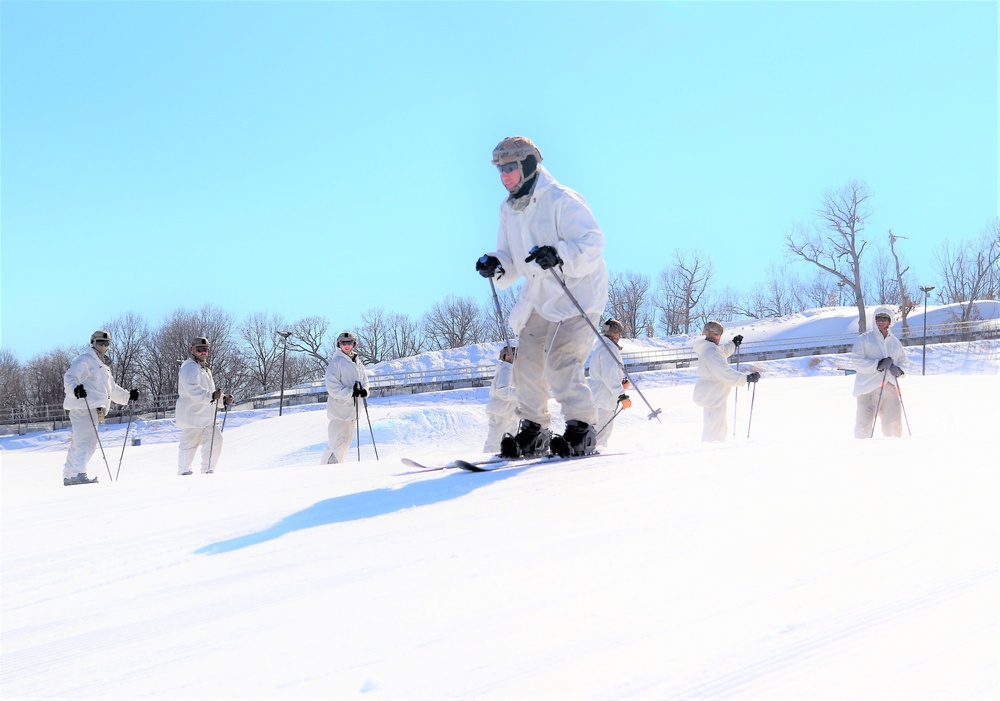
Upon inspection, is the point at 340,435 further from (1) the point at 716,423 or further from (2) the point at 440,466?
(2) the point at 440,466

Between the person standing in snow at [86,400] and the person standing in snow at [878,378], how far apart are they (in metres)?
9.17

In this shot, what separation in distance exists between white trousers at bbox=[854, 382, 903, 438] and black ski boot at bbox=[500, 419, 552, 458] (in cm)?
568

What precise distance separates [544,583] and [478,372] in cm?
3597

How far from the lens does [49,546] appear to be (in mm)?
3252

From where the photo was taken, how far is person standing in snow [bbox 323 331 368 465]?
10859mm

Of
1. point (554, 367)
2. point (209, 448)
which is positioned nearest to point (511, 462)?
point (554, 367)

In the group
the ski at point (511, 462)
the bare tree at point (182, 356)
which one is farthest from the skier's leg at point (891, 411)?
the bare tree at point (182, 356)

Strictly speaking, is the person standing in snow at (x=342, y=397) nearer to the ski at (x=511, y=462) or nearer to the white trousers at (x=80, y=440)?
the white trousers at (x=80, y=440)

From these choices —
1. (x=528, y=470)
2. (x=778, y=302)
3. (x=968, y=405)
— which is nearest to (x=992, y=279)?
(x=778, y=302)

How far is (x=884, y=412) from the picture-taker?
381 inches

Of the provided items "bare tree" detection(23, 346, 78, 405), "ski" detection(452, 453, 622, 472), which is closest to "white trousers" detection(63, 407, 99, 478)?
"ski" detection(452, 453, 622, 472)

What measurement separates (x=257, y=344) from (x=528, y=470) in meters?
59.1

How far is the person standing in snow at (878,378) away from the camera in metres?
9.61

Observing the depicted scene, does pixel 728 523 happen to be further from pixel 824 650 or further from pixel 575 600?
pixel 824 650
